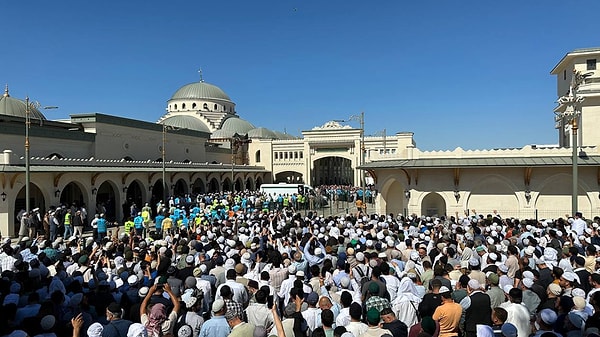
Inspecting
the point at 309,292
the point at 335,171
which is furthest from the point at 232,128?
the point at 309,292

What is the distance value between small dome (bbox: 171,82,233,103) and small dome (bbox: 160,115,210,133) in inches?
250

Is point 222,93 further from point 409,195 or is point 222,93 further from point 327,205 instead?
point 409,195

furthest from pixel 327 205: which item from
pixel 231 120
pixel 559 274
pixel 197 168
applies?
pixel 231 120

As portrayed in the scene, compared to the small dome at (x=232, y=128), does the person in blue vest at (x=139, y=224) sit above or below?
below

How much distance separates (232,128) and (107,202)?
38409 millimetres

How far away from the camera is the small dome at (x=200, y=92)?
66375mm

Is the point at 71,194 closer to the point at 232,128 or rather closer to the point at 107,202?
the point at 107,202

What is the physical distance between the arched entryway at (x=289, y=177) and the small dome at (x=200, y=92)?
67.6 ft

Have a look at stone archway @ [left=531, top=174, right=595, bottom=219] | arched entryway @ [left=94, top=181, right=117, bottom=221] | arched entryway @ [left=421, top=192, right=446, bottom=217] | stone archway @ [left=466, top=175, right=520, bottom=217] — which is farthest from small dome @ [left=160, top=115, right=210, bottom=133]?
stone archway @ [left=531, top=174, right=595, bottom=219]

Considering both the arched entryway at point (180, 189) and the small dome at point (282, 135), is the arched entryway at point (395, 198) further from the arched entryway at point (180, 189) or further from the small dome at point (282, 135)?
the small dome at point (282, 135)

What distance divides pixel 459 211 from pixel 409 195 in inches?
108

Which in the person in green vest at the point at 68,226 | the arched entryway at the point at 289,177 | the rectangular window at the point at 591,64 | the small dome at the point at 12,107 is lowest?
the person in green vest at the point at 68,226

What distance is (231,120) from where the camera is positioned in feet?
215

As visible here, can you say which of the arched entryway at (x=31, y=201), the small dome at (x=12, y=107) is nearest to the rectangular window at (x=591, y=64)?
the arched entryway at (x=31, y=201)
